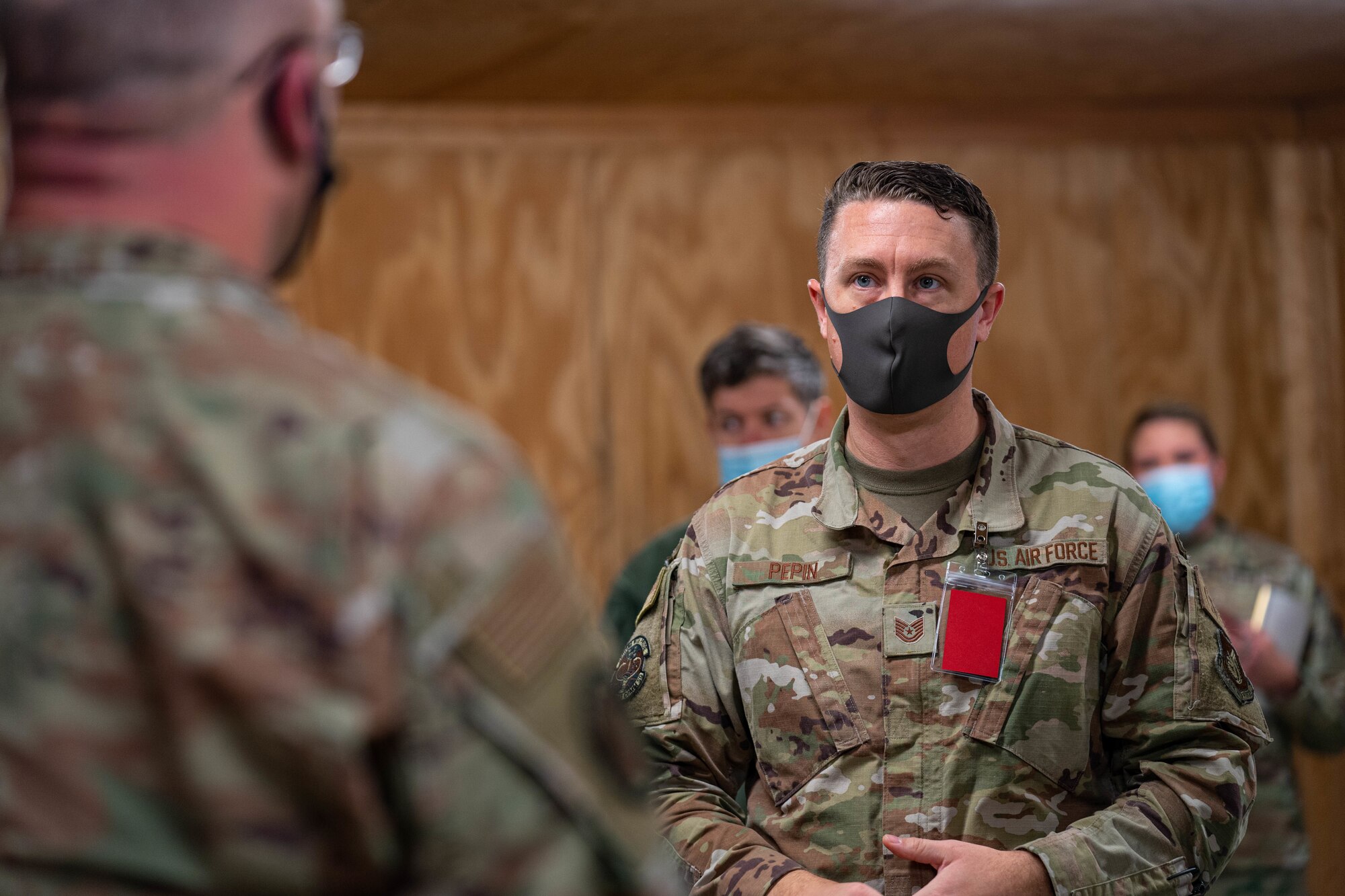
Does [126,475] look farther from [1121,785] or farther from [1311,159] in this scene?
[1311,159]

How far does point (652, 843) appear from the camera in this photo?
89 cm

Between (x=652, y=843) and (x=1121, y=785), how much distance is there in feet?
3.76

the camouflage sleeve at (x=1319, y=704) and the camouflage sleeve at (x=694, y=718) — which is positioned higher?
the camouflage sleeve at (x=694, y=718)

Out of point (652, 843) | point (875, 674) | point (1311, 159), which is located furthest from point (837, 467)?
point (1311, 159)

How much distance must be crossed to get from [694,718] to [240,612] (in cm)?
113

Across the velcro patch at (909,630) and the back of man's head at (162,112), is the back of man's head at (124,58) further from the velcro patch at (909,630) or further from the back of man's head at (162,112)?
the velcro patch at (909,630)

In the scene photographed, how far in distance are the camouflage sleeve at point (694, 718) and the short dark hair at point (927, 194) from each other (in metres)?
0.52

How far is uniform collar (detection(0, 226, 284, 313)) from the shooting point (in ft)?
2.87

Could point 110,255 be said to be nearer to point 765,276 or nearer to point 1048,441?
point 1048,441

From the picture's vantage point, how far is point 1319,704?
10.4 ft

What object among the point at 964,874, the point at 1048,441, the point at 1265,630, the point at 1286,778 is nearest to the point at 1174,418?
the point at 1265,630

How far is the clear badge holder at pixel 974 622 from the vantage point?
1.79m

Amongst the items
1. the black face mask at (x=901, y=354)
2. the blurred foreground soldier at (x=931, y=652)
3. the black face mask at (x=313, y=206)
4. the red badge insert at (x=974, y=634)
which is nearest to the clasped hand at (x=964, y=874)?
the blurred foreground soldier at (x=931, y=652)

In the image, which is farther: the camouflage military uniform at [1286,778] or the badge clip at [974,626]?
the camouflage military uniform at [1286,778]
